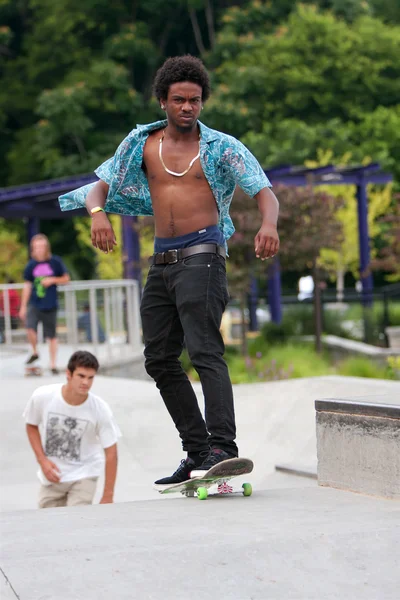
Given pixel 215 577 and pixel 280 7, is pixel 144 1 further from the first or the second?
pixel 215 577

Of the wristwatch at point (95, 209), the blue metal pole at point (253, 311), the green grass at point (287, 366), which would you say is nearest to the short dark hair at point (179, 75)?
the wristwatch at point (95, 209)

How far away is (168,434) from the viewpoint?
10.7 meters

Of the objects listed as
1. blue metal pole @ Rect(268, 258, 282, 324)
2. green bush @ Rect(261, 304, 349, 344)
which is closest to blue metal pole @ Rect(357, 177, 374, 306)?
green bush @ Rect(261, 304, 349, 344)

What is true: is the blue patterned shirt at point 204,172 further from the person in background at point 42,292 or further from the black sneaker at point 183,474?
the person in background at point 42,292

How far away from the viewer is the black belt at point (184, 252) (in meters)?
4.93

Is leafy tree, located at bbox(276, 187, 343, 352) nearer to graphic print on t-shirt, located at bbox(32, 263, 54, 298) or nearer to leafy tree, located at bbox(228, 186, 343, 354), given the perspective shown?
leafy tree, located at bbox(228, 186, 343, 354)

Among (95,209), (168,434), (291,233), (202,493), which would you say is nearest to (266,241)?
(95,209)

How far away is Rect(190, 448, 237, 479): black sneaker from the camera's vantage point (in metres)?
4.90

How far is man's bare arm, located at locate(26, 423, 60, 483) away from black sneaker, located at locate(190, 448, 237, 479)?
2.56 m

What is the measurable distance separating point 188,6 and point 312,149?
28.3ft

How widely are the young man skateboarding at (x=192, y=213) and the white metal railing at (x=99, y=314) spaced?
9.45 meters

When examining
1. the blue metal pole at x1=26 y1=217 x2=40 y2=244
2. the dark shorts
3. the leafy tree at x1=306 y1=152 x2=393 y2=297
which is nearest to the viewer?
the dark shorts

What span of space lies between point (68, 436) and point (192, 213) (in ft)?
9.61

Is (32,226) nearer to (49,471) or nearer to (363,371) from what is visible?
(363,371)
